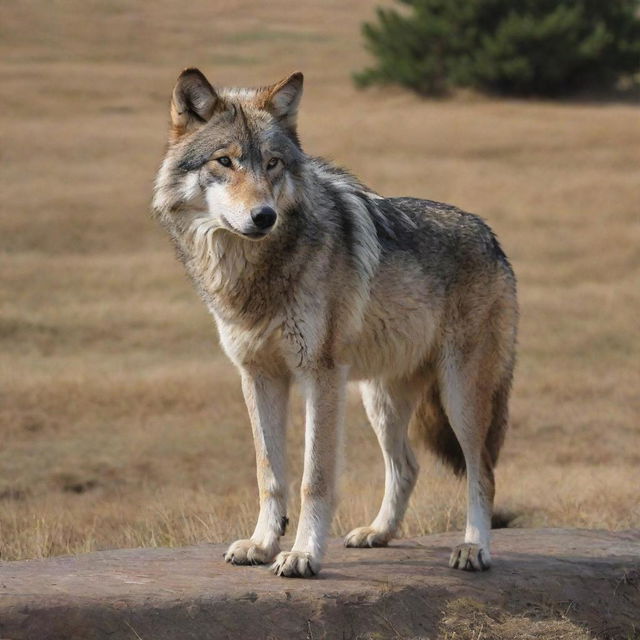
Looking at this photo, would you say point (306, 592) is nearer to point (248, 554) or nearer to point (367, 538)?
point (248, 554)

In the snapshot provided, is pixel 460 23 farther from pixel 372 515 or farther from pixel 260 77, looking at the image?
pixel 372 515

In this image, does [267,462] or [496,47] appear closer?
[267,462]

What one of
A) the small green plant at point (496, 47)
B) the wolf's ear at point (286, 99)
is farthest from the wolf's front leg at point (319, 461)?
the small green plant at point (496, 47)

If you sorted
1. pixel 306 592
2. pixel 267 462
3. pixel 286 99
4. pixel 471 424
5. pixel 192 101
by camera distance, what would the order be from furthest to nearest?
pixel 471 424
pixel 267 462
pixel 286 99
pixel 192 101
pixel 306 592

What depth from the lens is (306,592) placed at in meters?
6.03

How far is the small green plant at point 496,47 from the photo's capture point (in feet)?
108

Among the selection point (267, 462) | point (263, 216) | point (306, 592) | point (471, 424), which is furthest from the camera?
point (471, 424)

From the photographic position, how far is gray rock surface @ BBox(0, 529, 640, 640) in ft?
18.4

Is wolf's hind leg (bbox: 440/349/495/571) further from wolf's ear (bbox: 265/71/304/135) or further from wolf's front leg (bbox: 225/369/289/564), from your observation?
wolf's ear (bbox: 265/71/304/135)

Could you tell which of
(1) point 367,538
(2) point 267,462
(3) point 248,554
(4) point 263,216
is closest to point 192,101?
(4) point 263,216

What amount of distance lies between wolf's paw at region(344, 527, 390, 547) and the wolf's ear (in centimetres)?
255

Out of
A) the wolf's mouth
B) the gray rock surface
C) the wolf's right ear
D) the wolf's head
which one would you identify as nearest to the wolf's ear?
the wolf's head

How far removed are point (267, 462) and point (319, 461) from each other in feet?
1.33

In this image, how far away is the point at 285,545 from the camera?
7.35 meters
